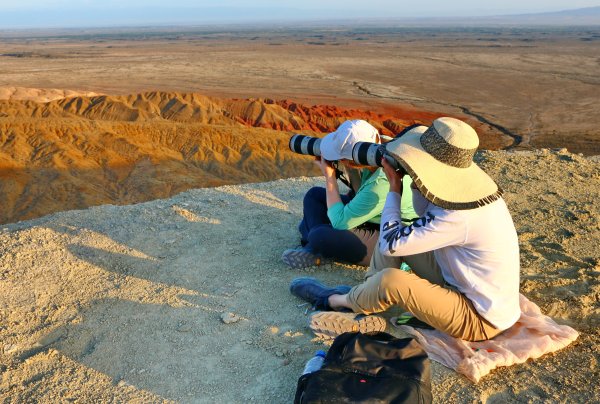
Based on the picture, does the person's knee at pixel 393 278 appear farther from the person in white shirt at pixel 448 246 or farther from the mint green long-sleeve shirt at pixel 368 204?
the mint green long-sleeve shirt at pixel 368 204

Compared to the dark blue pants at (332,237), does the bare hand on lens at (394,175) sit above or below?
above

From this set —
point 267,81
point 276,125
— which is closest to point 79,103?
point 276,125

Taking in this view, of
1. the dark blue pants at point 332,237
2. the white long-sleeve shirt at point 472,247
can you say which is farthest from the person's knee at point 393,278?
the dark blue pants at point 332,237

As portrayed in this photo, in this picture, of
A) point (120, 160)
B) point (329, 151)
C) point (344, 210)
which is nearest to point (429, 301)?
point (344, 210)

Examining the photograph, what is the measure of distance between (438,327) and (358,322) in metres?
0.44

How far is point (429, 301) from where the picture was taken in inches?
108

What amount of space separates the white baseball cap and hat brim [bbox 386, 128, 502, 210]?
75 centimetres

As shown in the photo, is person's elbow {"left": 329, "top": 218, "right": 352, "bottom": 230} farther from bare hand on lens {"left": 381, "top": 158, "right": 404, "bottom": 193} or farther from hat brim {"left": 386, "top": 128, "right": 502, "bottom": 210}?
hat brim {"left": 386, "top": 128, "right": 502, "bottom": 210}

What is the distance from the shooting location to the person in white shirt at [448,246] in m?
2.52

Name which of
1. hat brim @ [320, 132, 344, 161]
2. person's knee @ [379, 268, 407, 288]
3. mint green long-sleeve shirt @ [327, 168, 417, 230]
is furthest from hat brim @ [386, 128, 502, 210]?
hat brim @ [320, 132, 344, 161]

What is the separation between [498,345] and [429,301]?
0.54 meters

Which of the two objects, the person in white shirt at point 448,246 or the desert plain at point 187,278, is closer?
the person in white shirt at point 448,246

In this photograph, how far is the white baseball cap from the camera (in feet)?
11.1

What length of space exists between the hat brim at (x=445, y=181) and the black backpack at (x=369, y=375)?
75 centimetres
